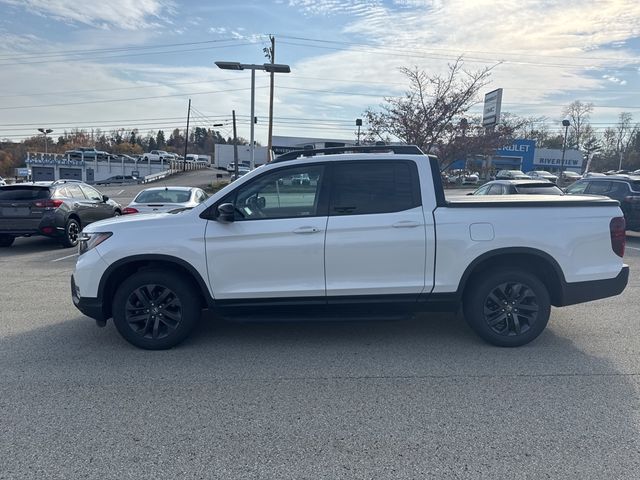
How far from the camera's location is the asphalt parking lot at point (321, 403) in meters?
2.85

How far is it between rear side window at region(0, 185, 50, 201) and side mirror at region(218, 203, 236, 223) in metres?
8.43

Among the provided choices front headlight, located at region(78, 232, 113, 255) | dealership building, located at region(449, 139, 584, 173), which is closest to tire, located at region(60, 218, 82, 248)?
front headlight, located at region(78, 232, 113, 255)

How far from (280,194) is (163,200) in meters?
7.31

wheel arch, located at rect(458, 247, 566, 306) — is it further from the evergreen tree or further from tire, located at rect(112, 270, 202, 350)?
the evergreen tree

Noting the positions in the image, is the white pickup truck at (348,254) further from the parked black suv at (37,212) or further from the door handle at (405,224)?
the parked black suv at (37,212)

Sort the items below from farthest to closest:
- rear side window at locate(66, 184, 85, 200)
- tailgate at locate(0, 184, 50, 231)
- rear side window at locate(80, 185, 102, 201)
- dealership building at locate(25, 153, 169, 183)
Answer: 1. dealership building at locate(25, 153, 169, 183)
2. rear side window at locate(80, 185, 102, 201)
3. rear side window at locate(66, 184, 85, 200)
4. tailgate at locate(0, 184, 50, 231)

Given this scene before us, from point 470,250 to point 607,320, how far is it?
248 centimetres

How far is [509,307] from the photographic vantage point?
470 cm

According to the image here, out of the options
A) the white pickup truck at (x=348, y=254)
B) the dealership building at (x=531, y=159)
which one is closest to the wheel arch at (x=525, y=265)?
the white pickup truck at (x=348, y=254)

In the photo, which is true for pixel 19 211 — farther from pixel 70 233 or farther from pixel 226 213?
pixel 226 213

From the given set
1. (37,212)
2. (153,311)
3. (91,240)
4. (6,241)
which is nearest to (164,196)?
(37,212)

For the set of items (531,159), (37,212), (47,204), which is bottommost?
(37,212)

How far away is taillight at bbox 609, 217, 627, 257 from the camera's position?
4703 millimetres

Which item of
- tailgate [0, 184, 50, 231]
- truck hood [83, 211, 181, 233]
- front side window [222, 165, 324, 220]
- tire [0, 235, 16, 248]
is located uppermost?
front side window [222, 165, 324, 220]
